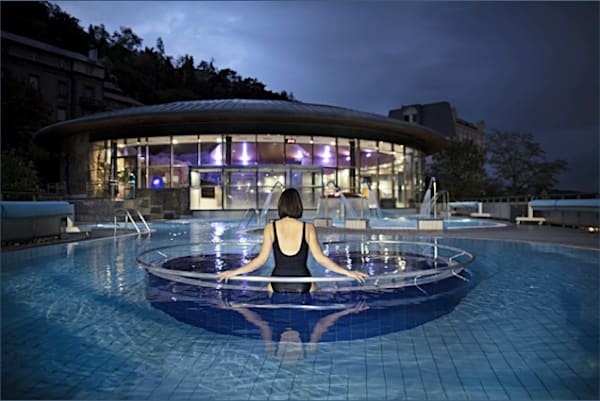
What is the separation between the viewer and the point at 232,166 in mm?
25953

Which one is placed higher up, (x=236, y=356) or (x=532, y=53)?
(x=532, y=53)

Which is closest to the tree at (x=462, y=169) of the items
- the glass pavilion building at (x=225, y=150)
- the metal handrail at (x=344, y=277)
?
the glass pavilion building at (x=225, y=150)

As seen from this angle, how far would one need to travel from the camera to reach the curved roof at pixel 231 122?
80.6ft

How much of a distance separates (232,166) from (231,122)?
2.79 meters

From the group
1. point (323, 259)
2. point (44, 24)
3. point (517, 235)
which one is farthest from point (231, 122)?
point (44, 24)

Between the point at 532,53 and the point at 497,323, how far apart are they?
43004mm

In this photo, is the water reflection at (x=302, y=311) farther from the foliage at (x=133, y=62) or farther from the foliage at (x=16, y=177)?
the foliage at (x=133, y=62)

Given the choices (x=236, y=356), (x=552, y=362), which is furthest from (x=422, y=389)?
(x=236, y=356)

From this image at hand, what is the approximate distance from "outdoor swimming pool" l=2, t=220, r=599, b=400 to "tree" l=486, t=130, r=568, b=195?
38.5 m

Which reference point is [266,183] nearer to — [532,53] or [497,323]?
[497,323]

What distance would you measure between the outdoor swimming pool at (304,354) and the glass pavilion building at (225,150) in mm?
20626

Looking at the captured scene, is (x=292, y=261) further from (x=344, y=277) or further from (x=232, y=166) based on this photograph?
(x=232, y=166)

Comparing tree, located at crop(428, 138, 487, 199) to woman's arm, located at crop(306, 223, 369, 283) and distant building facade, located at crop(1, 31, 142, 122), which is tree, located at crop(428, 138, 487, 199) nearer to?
woman's arm, located at crop(306, 223, 369, 283)

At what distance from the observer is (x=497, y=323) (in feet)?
13.5
